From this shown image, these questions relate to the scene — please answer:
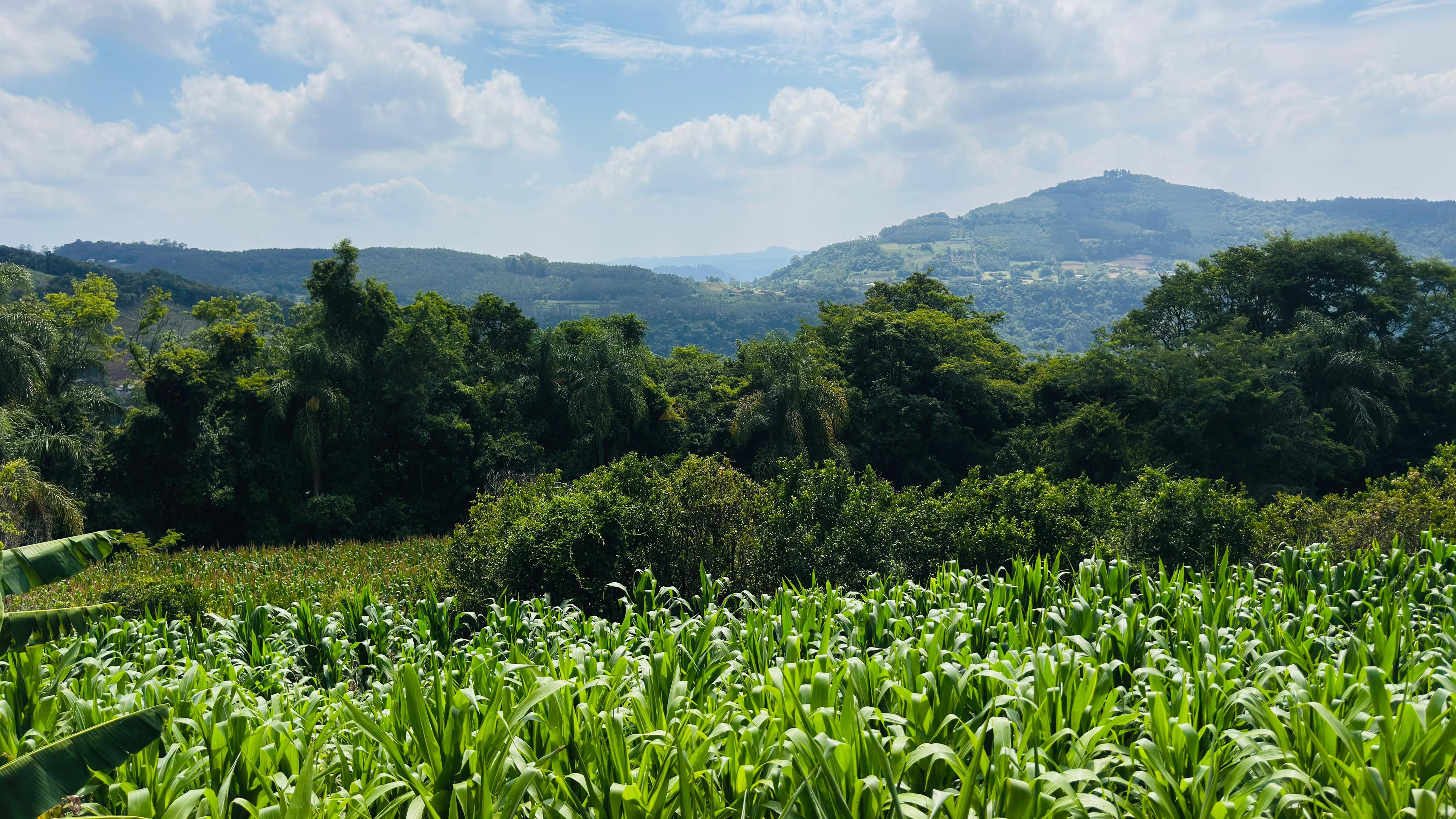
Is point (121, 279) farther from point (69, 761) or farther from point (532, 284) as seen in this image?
point (532, 284)

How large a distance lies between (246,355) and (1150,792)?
26154mm

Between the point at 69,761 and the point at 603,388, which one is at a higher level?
the point at 69,761

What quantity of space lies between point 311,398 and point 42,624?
20.0 metres

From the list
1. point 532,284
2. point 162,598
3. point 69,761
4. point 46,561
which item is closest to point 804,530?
point 46,561

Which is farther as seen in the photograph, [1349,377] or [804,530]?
[1349,377]

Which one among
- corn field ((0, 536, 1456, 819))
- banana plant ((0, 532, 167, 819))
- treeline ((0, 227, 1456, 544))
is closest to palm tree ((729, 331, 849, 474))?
treeline ((0, 227, 1456, 544))

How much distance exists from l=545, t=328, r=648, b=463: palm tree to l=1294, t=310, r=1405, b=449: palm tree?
60.6 feet

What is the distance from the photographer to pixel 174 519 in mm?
21844

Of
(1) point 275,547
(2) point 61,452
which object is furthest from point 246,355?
(1) point 275,547

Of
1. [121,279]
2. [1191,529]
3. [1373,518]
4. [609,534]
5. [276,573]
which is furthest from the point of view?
[121,279]

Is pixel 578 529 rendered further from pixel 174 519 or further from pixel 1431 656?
pixel 174 519

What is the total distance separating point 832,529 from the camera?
28.1 ft

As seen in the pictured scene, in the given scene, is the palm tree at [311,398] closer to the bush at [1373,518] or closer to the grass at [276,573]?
the grass at [276,573]

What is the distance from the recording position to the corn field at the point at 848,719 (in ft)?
8.14
